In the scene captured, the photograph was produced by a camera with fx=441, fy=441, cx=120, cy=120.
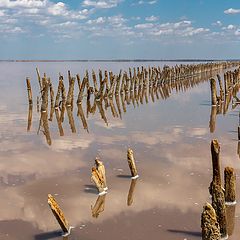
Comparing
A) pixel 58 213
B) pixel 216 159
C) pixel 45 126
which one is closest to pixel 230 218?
pixel 216 159

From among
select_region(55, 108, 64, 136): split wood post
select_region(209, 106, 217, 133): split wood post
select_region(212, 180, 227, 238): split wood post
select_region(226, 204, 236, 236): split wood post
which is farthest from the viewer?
select_region(209, 106, 217, 133): split wood post

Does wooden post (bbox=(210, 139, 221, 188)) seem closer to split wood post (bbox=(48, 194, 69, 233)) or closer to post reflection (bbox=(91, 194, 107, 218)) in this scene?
post reflection (bbox=(91, 194, 107, 218))

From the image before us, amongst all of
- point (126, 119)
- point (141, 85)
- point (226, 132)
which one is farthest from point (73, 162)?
point (141, 85)

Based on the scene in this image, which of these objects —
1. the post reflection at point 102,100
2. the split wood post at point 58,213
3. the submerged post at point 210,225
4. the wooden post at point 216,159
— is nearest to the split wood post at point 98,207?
the split wood post at point 58,213

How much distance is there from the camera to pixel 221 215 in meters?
5.86

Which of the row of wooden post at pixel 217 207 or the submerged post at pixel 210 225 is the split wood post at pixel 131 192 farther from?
the submerged post at pixel 210 225

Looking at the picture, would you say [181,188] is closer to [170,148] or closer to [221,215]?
[221,215]

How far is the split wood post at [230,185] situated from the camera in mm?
6459

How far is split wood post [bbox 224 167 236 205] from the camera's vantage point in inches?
254

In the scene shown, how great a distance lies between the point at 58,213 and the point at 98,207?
140cm

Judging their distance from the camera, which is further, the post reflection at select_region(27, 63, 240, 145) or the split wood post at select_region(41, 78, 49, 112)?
the split wood post at select_region(41, 78, 49, 112)

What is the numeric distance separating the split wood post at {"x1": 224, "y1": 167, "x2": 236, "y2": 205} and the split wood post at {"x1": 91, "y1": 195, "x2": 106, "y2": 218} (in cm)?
198

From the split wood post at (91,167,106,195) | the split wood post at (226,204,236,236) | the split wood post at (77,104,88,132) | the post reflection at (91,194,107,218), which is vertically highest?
the split wood post at (91,167,106,195)

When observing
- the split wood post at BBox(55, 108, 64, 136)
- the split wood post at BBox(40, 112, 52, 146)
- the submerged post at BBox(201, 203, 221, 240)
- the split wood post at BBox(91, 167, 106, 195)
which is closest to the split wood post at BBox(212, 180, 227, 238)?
the submerged post at BBox(201, 203, 221, 240)
